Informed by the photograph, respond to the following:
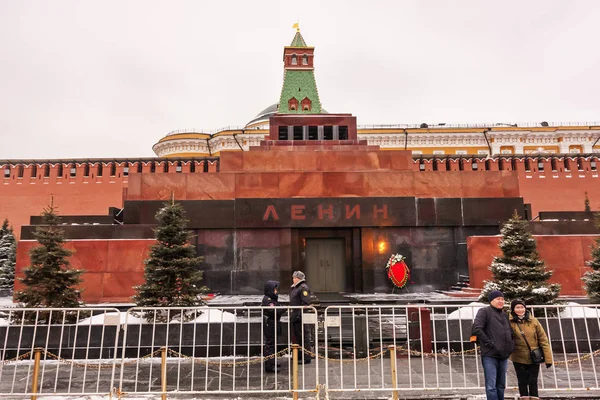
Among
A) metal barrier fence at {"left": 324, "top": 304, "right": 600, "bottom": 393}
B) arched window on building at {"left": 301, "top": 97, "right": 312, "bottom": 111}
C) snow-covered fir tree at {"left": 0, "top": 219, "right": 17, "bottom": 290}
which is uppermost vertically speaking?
arched window on building at {"left": 301, "top": 97, "right": 312, "bottom": 111}

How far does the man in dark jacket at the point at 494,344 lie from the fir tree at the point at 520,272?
4.06m

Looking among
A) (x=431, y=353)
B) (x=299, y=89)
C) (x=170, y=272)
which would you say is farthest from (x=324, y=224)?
(x=299, y=89)

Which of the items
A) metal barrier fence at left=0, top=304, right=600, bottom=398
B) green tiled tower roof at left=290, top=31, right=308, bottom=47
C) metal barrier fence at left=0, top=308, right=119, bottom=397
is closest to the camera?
metal barrier fence at left=0, top=304, right=600, bottom=398

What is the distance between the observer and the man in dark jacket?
4.64 m

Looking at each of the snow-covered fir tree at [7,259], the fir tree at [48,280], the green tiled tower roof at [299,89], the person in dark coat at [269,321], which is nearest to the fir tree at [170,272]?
the fir tree at [48,280]

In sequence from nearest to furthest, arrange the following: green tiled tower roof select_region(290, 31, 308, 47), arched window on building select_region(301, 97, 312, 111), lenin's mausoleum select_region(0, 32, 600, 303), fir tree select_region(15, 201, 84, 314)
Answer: fir tree select_region(15, 201, 84, 314) → lenin's mausoleum select_region(0, 32, 600, 303) → arched window on building select_region(301, 97, 312, 111) → green tiled tower roof select_region(290, 31, 308, 47)

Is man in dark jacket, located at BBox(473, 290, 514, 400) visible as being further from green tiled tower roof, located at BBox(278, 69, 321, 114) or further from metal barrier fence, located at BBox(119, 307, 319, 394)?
green tiled tower roof, located at BBox(278, 69, 321, 114)

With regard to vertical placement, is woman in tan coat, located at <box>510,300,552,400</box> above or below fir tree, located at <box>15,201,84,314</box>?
below

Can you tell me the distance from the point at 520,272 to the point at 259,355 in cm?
532

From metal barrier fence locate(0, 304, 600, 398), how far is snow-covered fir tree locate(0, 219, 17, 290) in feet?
44.6

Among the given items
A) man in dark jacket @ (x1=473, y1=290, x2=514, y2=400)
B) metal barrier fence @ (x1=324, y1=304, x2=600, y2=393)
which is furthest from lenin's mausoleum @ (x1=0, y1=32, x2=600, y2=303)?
man in dark jacket @ (x1=473, y1=290, x2=514, y2=400)

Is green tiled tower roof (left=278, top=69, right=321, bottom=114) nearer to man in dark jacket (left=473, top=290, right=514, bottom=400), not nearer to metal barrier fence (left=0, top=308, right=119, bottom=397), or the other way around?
metal barrier fence (left=0, top=308, right=119, bottom=397)

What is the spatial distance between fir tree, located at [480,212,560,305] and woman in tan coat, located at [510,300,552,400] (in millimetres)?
3812

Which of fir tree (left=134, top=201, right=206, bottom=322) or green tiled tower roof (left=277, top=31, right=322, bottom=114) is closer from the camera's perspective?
fir tree (left=134, top=201, right=206, bottom=322)
